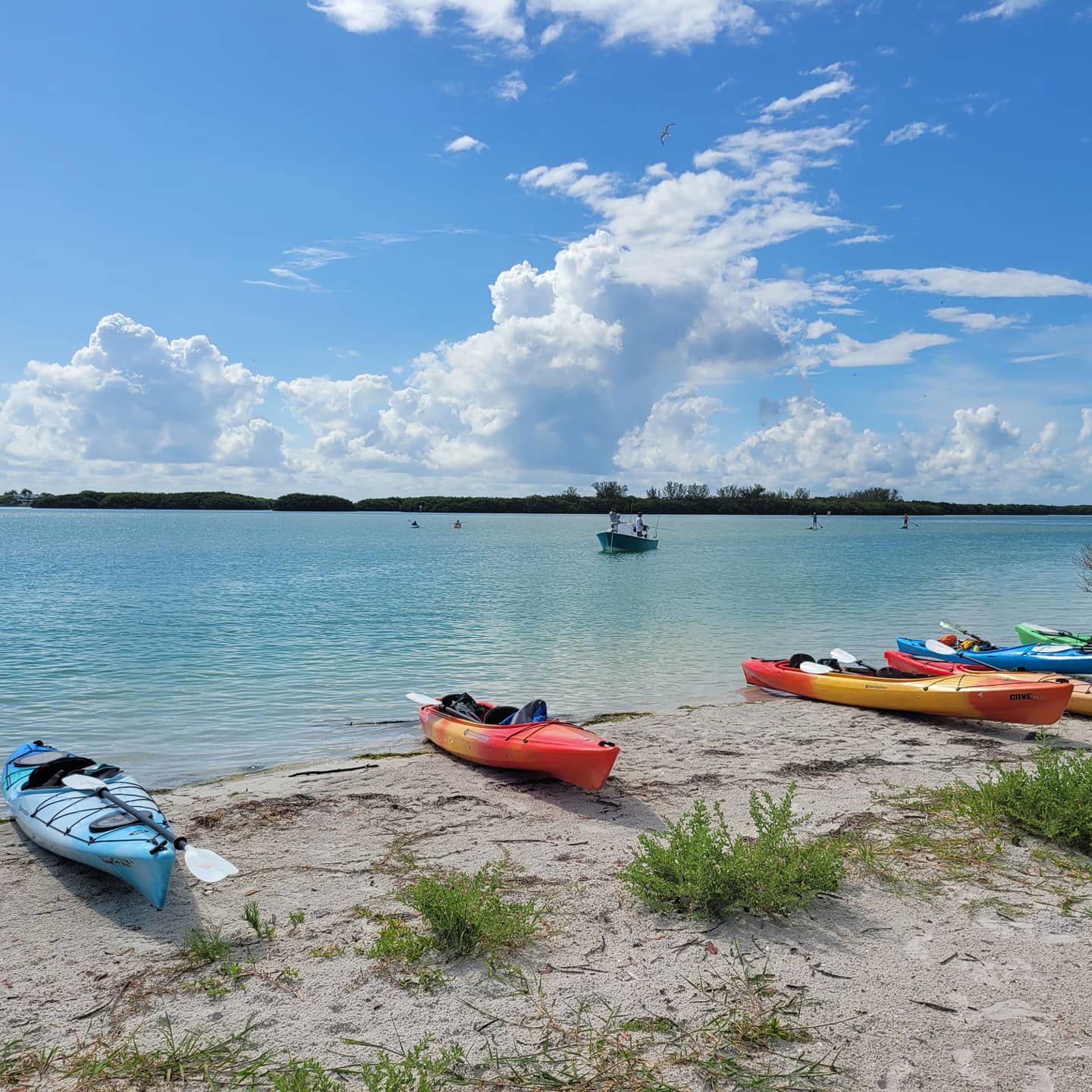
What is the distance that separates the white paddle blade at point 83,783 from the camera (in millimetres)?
7223

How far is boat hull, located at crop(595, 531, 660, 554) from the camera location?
55594 millimetres

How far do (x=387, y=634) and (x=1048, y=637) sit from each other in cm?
1490

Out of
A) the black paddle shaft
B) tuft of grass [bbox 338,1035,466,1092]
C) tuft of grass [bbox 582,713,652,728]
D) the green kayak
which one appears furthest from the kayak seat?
the green kayak

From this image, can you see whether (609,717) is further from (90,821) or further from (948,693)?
(90,821)

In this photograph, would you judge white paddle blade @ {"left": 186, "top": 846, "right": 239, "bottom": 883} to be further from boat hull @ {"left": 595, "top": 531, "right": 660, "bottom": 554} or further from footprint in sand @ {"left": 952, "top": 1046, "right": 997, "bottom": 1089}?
boat hull @ {"left": 595, "top": 531, "right": 660, "bottom": 554}

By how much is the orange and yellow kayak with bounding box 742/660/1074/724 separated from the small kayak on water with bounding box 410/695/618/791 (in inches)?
202

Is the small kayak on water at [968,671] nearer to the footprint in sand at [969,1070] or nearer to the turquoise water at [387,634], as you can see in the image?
the turquoise water at [387,634]

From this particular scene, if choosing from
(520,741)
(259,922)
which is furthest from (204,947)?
(520,741)

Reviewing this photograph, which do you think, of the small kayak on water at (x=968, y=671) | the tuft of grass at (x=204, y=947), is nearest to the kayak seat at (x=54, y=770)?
the tuft of grass at (x=204, y=947)

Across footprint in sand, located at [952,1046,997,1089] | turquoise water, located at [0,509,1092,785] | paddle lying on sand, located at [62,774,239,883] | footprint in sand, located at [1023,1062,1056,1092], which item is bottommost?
turquoise water, located at [0,509,1092,785]

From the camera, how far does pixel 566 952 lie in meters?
4.86

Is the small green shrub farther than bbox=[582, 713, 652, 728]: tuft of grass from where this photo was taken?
No

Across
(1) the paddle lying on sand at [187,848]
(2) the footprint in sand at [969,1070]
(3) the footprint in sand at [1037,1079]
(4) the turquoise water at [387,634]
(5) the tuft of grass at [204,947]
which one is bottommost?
(4) the turquoise water at [387,634]

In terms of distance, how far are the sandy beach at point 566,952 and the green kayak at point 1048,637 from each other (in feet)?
28.0
